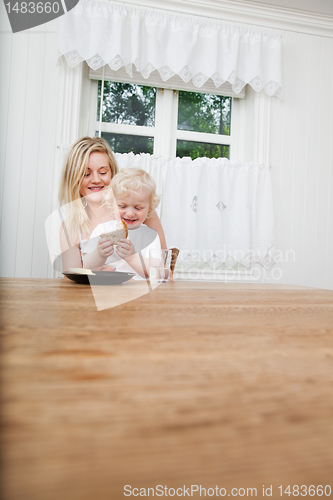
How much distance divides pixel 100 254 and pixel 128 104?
5.54 feet

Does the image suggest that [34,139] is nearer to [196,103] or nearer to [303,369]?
[196,103]

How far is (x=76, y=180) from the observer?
179 centimetres

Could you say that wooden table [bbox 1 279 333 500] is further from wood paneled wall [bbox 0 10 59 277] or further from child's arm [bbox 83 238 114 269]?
wood paneled wall [bbox 0 10 59 277]

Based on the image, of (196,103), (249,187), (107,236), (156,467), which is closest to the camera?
(156,467)

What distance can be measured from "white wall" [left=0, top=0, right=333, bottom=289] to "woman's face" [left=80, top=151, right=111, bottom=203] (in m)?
0.56

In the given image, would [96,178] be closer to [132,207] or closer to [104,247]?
[132,207]

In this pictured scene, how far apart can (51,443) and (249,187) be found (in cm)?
249

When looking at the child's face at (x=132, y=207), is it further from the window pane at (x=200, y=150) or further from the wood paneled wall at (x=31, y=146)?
the window pane at (x=200, y=150)

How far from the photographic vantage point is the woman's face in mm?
1802

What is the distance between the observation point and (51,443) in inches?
5.8

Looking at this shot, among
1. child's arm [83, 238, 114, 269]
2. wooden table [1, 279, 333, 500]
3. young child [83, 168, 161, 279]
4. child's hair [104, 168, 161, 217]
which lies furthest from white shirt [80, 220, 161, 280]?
wooden table [1, 279, 333, 500]

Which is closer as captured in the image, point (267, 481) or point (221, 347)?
point (267, 481)

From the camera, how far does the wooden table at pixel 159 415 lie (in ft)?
0.46

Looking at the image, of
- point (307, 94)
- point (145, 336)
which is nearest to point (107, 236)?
point (145, 336)
